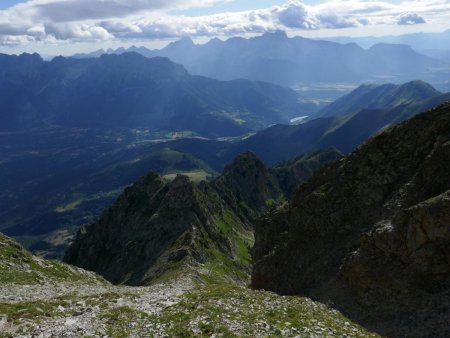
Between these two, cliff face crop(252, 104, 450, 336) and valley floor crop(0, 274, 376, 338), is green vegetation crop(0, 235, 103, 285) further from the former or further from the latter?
cliff face crop(252, 104, 450, 336)

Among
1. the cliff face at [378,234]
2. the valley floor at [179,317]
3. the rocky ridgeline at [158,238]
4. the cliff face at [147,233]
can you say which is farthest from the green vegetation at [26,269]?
the cliff face at [147,233]

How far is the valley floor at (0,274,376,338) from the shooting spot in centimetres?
3266

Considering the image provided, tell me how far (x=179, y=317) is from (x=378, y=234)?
2247cm

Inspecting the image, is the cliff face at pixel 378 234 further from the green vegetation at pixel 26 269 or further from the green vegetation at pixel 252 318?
the green vegetation at pixel 26 269

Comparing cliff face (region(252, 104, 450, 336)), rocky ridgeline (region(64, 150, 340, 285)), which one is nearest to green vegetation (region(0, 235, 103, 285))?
rocky ridgeline (region(64, 150, 340, 285))

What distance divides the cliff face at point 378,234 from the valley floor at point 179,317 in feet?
15.8

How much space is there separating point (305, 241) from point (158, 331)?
28825 millimetres

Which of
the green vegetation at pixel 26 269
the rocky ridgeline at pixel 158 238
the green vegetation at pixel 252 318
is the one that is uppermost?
the green vegetation at pixel 252 318

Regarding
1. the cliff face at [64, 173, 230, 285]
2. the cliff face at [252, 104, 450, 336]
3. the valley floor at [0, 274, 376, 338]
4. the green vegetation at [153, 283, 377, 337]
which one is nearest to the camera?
the green vegetation at [153, 283, 377, 337]

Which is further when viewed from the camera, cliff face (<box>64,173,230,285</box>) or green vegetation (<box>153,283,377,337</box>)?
cliff face (<box>64,173,230,285</box>)

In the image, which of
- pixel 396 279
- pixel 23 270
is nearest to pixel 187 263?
pixel 23 270

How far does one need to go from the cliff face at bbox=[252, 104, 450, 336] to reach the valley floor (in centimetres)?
482

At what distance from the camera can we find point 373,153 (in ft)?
190

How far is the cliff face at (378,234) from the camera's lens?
39.4 m
